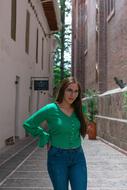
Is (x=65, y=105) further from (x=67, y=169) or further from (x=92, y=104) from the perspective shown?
(x=92, y=104)

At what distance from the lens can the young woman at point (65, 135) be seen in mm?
4348

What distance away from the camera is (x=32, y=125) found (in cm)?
462

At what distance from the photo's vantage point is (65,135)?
438 cm

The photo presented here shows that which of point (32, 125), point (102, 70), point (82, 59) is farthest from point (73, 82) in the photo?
point (82, 59)

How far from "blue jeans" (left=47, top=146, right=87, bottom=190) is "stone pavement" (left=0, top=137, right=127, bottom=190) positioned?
393 cm

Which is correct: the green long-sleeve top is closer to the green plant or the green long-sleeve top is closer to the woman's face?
the woman's face

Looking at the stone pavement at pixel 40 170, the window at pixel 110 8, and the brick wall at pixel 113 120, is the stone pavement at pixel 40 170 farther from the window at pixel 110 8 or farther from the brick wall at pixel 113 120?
the window at pixel 110 8

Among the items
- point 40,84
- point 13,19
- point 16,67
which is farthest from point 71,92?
point 40,84

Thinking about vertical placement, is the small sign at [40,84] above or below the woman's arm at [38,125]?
above

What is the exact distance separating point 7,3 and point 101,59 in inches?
405

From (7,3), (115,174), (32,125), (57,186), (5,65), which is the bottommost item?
(115,174)

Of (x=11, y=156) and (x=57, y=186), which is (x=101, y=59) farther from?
(x=57, y=186)

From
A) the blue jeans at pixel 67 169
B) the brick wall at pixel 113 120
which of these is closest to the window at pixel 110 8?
the brick wall at pixel 113 120

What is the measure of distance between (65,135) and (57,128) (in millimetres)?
92
